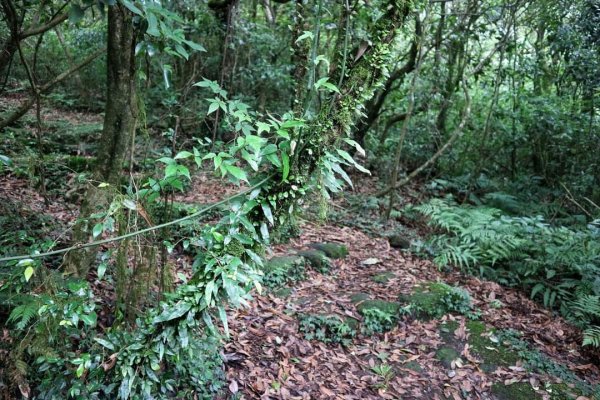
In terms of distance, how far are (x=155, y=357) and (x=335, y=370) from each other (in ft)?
6.03

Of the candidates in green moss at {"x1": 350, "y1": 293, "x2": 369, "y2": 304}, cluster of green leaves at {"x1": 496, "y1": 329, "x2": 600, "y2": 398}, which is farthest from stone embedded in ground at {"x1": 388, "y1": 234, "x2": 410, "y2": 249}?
cluster of green leaves at {"x1": 496, "y1": 329, "x2": 600, "y2": 398}

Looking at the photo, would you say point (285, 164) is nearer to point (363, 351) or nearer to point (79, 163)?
point (363, 351)

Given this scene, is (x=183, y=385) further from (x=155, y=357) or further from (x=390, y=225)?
(x=390, y=225)

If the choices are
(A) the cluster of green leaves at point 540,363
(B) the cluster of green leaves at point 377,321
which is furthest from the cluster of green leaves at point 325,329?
(A) the cluster of green leaves at point 540,363

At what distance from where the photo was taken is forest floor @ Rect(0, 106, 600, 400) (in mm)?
3654

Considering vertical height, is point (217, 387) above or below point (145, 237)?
below

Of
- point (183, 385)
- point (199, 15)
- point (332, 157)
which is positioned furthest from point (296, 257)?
point (199, 15)

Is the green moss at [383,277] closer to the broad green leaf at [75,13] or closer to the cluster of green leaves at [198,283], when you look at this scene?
the cluster of green leaves at [198,283]

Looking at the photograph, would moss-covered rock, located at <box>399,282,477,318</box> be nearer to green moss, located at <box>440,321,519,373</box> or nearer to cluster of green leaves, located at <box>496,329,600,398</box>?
green moss, located at <box>440,321,519,373</box>

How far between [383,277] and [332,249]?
82 centimetres

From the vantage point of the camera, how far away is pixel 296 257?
535cm

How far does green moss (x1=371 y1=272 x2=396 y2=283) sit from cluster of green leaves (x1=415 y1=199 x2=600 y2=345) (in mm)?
930

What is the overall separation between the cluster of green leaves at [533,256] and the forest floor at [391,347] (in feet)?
0.93

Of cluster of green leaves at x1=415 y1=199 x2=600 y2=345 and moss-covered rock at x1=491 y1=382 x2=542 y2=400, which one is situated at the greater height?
cluster of green leaves at x1=415 y1=199 x2=600 y2=345
